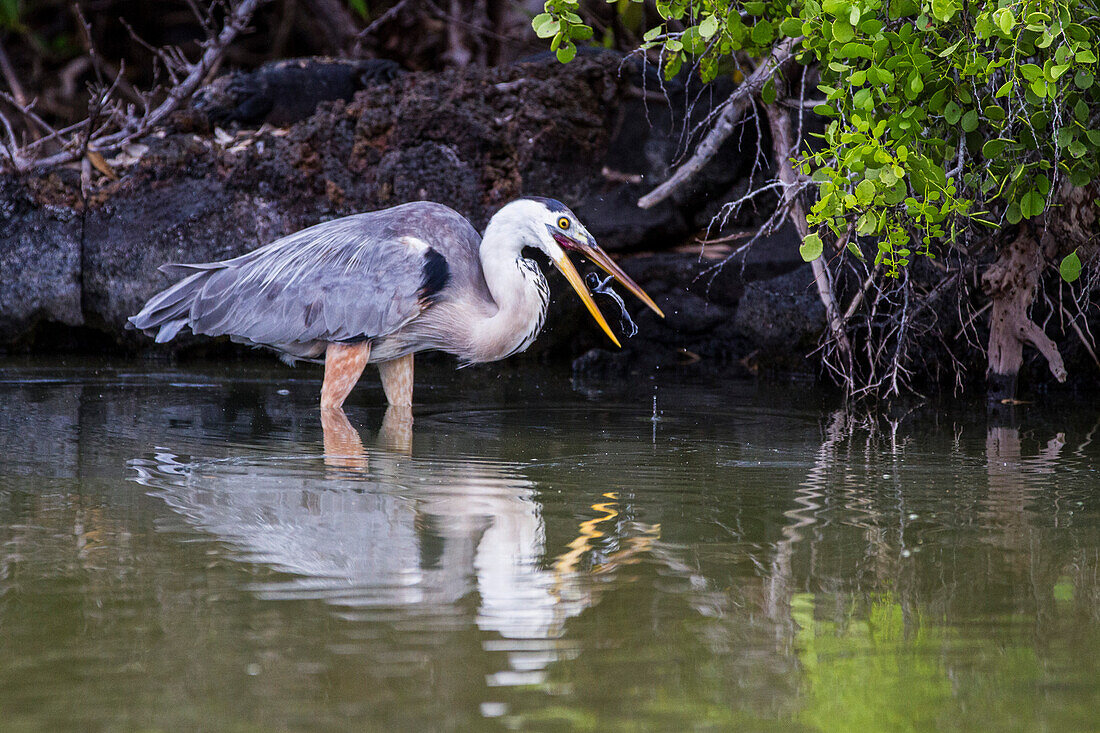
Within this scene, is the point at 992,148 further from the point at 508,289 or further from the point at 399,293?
the point at 399,293

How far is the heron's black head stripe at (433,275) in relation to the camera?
5.94 metres

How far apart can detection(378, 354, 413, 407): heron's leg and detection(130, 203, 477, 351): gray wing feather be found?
335mm

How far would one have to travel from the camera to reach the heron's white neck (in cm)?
606

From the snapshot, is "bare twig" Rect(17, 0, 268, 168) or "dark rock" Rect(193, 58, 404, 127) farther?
"dark rock" Rect(193, 58, 404, 127)

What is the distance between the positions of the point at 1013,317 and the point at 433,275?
3112 millimetres

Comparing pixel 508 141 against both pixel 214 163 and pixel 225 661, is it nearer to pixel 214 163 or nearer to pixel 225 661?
pixel 214 163

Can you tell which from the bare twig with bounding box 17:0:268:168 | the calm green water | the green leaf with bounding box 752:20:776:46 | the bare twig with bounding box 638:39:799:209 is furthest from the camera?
the bare twig with bounding box 17:0:268:168

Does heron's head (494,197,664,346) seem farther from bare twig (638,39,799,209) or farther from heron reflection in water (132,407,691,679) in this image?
heron reflection in water (132,407,691,679)

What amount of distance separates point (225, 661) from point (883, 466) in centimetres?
283

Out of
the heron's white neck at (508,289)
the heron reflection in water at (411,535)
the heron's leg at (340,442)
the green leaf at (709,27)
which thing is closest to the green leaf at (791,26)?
the green leaf at (709,27)

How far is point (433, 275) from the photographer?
5.95 m

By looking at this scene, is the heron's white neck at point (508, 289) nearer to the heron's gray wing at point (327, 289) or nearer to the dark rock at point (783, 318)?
the heron's gray wing at point (327, 289)

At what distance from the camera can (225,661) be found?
2316mm

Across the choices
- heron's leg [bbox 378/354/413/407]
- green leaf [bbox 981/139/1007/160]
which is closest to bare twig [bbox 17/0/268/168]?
heron's leg [bbox 378/354/413/407]
